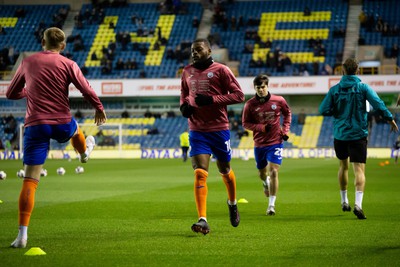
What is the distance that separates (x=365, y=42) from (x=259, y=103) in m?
37.2

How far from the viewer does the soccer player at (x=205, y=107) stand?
994cm

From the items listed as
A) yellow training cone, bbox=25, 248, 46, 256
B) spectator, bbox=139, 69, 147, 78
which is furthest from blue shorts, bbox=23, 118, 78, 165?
spectator, bbox=139, 69, 147, 78

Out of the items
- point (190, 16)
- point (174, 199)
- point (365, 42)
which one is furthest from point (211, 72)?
point (190, 16)

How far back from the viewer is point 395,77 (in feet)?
152

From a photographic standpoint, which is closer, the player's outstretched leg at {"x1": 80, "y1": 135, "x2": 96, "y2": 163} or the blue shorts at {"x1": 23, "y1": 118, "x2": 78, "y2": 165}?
the blue shorts at {"x1": 23, "y1": 118, "x2": 78, "y2": 165}

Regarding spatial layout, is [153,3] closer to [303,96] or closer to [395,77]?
[303,96]

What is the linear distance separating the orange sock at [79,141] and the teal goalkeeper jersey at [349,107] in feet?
14.0

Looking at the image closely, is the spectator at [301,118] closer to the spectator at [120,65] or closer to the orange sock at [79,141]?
the spectator at [120,65]

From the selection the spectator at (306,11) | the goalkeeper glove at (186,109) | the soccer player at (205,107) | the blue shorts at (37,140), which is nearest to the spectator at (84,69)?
the spectator at (306,11)

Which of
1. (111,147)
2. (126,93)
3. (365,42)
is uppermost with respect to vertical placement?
(365,42)

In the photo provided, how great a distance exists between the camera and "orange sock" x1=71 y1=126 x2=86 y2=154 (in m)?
9.02

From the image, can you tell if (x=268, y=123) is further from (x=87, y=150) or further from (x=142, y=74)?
(x=142, y=74)

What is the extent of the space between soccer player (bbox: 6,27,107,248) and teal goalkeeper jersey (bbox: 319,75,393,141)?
460 cm

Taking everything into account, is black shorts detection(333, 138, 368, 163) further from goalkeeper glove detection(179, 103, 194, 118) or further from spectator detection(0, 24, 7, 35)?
spectator detection(0, 24, 7, 35)
